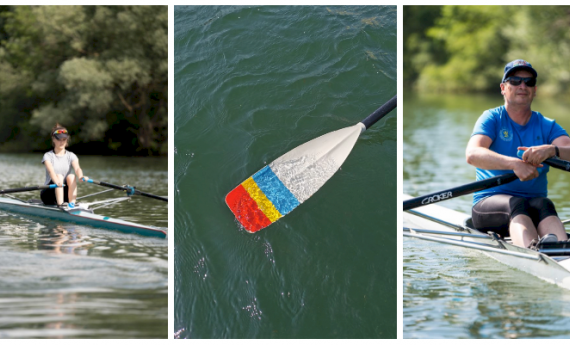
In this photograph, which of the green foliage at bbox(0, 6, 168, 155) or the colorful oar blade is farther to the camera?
the green foliage at bbox(0, 6, 168, 155)

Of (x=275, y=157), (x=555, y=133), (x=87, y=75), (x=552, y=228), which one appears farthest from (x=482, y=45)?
(x=275, y=157)

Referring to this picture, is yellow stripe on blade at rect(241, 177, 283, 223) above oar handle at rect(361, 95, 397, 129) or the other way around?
the other way around

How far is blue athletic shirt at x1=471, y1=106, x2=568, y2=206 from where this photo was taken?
3223 mm

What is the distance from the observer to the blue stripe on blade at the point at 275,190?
3.05 metres

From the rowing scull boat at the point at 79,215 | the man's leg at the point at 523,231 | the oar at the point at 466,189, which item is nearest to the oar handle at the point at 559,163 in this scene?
the oar at the point at 466,189

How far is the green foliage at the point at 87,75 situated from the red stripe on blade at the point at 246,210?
11.4m

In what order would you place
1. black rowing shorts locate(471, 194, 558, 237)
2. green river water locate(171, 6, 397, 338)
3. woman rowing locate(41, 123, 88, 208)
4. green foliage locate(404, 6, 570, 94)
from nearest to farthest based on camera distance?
green river water locate(171, 6, 397, 338) < black rowing shorts locate(471, 194, 558, 237) < woman rowing locate(41, 123, 88, 208) < green foliage locate(404, 6, 570, 94)

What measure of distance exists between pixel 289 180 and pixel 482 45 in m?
19.8

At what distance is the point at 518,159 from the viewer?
3076 millimetres

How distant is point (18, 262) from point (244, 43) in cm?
188

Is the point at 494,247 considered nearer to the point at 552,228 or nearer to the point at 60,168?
the point at 552,228

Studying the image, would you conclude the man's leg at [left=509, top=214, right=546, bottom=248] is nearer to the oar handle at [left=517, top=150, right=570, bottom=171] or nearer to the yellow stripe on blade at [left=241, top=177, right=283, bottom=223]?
the oar handle at [left=517, top=150, right=570, bottom=171]

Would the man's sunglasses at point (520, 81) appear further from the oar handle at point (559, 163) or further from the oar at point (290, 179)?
the oar at point (290, 179)

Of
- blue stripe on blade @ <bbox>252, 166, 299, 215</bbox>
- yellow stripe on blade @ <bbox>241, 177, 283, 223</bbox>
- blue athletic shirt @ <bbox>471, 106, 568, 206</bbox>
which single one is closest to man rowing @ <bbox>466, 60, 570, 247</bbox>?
blue athletic shirt @ <bbox>471, 106, 568, 206</bbox>
